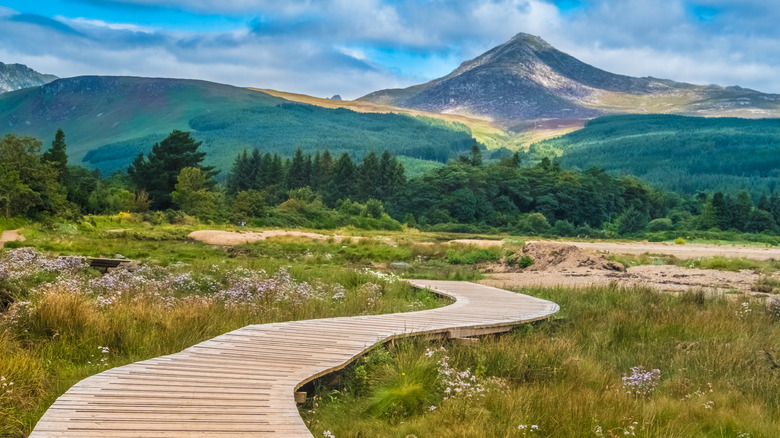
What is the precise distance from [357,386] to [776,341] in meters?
6.89

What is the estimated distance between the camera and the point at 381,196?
9556 cm

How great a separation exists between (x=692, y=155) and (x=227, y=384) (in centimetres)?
17113

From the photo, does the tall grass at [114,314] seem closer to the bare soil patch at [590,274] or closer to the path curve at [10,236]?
the bare soil patch at [590,274]

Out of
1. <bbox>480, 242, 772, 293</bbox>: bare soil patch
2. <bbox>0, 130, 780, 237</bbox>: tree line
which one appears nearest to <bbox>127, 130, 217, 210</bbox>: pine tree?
<bbox>0, 130, 780, 237</bbox>: tree line

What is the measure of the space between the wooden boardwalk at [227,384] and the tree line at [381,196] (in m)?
33.6

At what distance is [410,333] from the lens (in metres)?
8.98

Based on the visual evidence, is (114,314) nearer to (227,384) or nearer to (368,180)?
(227,384)

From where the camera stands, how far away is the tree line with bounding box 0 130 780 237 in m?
57.7

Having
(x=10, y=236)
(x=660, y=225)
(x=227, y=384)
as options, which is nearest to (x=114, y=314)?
(x=227, y=384)

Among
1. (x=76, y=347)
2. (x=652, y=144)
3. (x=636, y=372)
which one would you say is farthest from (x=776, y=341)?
(x=652, y=144)

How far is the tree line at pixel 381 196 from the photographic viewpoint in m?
57.7

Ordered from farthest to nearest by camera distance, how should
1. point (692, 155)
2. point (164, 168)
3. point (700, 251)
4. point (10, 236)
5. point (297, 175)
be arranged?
point (692, 155) < point (297, 175) < point (164, 168) < point (700, 251) < point (10, 236)

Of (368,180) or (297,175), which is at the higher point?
(297,175)

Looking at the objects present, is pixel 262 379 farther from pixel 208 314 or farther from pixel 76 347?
pixel 208 314
